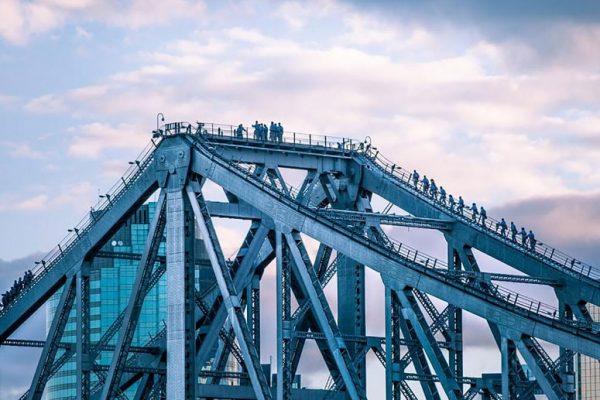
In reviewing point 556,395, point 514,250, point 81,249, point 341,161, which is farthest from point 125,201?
point 556,395

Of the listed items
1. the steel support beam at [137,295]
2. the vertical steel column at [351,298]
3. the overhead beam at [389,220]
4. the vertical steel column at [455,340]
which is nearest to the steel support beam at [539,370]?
the vertical steel column at [455,340]

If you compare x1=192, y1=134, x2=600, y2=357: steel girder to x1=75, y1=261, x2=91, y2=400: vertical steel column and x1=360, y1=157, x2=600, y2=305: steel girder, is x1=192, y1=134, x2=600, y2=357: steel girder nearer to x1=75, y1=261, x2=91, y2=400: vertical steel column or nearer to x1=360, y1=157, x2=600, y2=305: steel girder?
x1=75, y1=261, x2=91, y2=400: vertical steel column

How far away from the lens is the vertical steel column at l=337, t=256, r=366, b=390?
135m

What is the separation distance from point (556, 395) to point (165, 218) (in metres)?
33.4

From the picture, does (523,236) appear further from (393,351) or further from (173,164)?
(173,164)

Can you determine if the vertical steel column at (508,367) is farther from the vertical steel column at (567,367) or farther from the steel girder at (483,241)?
the steel girder at (483,241)

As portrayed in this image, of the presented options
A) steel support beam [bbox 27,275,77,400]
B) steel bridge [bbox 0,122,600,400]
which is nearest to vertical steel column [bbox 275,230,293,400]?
steel bridge [bbox 0,122,600,400]

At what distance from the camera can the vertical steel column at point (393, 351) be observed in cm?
12212

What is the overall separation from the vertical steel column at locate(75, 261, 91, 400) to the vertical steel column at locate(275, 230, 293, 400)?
19307mm

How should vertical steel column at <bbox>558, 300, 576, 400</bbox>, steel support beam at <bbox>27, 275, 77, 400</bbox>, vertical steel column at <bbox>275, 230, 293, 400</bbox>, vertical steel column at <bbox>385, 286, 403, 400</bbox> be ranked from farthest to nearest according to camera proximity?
1. steel support beam at <bbox>27, 275, 77, 400</bbox>
2. vertical steel column at <bbox>385, 286, 403, 400</bbox>
3. vertical steel column at <bbox>275, 230, 293, 400</bbox>
4. vertical steel column at <bbox>558, 300, 576, 400</bbox>

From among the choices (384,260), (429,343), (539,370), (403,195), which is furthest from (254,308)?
(539,370)

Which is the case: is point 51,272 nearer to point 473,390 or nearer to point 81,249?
point 81,249

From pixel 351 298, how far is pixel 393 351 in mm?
13031

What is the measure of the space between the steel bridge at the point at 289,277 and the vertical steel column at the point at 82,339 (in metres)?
0.14
